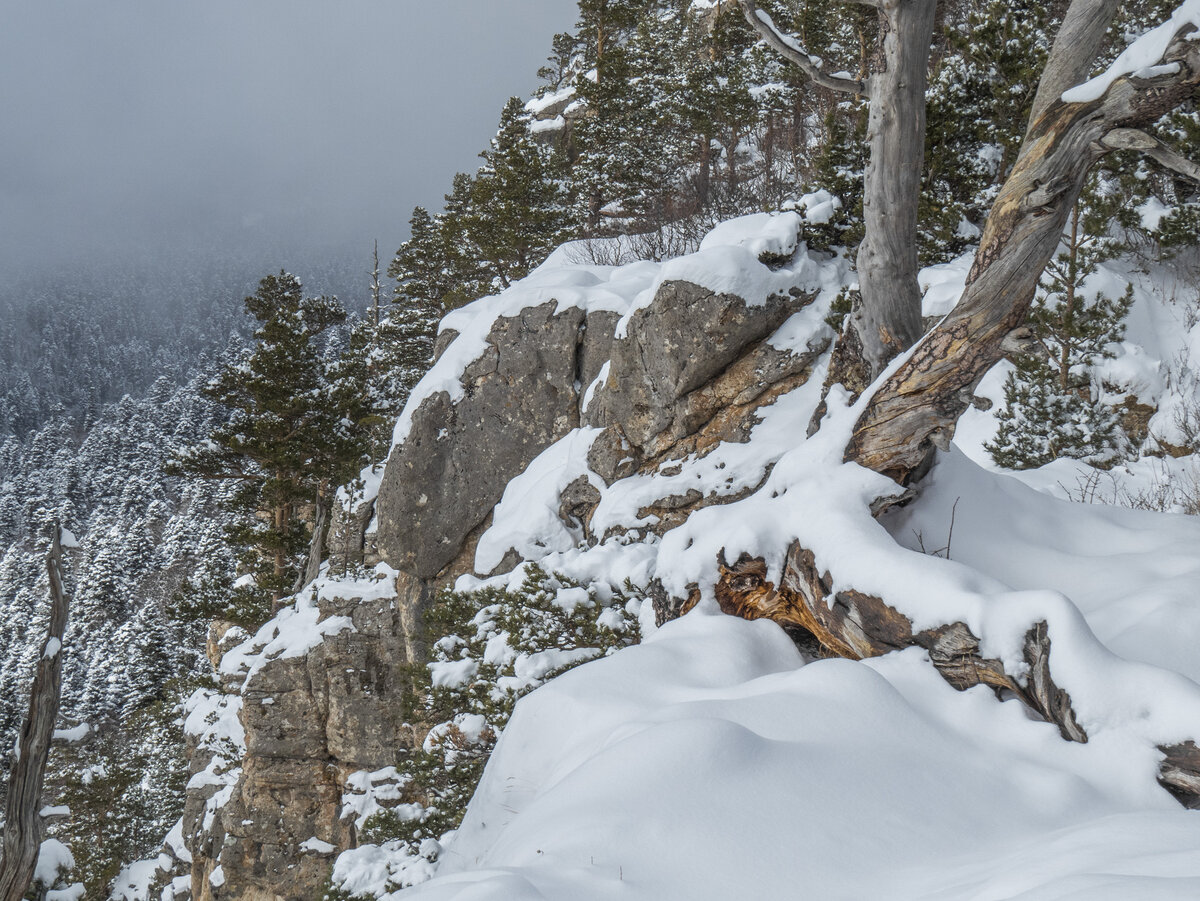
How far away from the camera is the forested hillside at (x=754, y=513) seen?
2662mm

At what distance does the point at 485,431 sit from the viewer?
46.4 ft

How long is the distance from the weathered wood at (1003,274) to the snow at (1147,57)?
0.03 meters

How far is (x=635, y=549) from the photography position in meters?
7.28

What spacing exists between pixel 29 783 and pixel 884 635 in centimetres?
888

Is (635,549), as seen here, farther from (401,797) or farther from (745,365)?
(401,797)

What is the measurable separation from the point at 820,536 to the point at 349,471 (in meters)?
17.6

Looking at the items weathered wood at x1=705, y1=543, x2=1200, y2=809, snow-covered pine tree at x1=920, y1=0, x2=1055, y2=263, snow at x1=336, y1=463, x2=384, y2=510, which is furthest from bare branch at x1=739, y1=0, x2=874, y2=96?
snow at x1=336, y1=463, x2=384, y2=510

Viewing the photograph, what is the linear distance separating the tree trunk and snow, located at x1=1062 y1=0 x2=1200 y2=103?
162 cm

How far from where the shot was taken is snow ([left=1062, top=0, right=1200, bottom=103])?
3.86 meters

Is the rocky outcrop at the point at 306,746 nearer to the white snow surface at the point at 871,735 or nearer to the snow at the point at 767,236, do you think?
the snow at the point at 767,236

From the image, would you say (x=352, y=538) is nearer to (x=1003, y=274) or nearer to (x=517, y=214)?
(x=517, y=214)

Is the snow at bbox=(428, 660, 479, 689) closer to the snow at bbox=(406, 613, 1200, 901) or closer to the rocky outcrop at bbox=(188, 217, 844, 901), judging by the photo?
the rocky outcrop at bbox=(188, 217, 844, 901)

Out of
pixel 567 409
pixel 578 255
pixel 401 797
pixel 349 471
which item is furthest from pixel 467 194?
pixel 401 797

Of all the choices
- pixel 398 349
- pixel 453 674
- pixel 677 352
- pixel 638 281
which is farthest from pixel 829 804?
pixel 398 349
